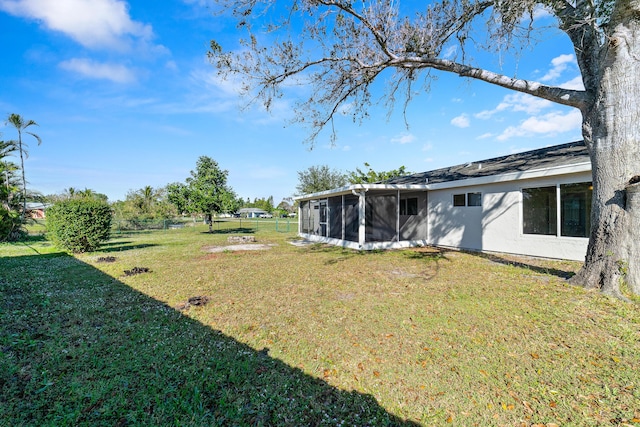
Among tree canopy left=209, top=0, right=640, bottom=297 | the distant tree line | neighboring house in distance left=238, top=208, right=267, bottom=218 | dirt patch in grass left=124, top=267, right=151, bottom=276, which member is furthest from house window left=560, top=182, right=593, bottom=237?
neighboring house in distance left=238, top=208, right=267, bottom=218

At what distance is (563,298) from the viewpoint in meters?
4.54

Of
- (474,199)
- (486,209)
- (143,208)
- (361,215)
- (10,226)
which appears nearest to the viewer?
(486,209)

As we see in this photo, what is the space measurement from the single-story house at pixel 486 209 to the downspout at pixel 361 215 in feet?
0.13

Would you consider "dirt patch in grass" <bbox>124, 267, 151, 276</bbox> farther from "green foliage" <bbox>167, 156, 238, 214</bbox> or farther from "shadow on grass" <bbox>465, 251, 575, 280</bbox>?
"green foliage" <bbox>167, 156, 238, 214</bbox>

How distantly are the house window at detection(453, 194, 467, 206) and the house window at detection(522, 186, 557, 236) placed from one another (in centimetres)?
206

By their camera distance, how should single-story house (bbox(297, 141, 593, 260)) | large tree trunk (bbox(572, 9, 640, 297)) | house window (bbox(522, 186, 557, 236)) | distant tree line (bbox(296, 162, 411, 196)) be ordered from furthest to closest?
distant tree line (bbox(296, 162, 411, 196)), house window (bbox(522, 186, 557, 236)), single-story house (bbox(297, 141, 593, 260)), large tree trunk (bbox(572, 9, 640, 297))

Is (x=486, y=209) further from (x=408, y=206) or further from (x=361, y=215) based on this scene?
(x=361, y=215)

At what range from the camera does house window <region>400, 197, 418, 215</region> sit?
12180 mm

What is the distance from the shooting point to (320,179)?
36.9 m

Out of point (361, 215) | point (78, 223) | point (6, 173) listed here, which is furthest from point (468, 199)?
point (6, 173)

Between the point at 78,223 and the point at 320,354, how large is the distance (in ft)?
37.6

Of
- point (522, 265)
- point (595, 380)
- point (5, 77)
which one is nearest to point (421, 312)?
point (595, 380)

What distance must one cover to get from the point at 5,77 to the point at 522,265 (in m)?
19.9

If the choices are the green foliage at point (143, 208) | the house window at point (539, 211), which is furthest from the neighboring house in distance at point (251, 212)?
the house window at point (539, 211)
